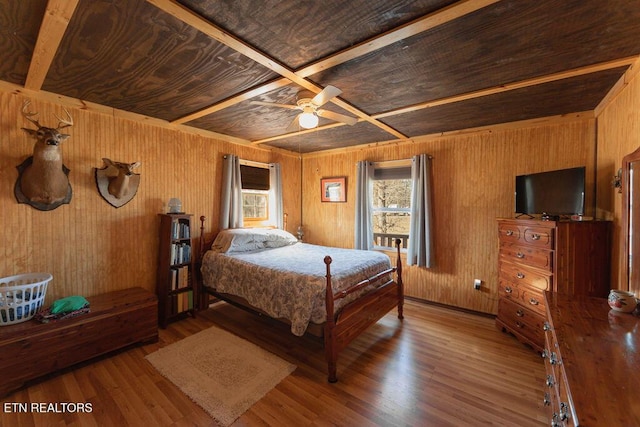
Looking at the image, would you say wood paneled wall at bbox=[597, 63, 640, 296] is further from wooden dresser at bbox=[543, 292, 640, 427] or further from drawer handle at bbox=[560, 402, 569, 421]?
drawer handle at bbox=[560, 402, 569, 421]

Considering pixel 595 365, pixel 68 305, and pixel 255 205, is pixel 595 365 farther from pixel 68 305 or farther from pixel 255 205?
pixel 255 205

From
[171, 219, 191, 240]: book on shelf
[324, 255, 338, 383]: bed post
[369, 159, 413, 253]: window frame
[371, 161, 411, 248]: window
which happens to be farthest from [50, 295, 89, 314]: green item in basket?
[371, 161, 411, 248]: window

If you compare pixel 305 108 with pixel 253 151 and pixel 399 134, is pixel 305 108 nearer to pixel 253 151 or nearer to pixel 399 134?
pixel 399 134

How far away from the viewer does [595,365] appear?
40.6 inches

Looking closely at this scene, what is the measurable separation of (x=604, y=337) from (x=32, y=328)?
382cm

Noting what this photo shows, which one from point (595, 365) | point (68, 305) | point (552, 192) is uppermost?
point (552, 192)

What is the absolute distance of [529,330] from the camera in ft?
8.78

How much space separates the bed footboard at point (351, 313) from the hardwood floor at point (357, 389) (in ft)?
0.82

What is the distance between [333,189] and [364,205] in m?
0.79

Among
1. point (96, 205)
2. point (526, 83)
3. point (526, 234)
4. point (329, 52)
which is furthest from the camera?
point (96, 205)

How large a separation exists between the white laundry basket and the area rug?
41.3 inches

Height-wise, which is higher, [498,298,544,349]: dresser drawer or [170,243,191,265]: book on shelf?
[170,243,191,265]: book on shelf

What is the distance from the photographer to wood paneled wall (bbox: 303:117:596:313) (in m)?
3.07

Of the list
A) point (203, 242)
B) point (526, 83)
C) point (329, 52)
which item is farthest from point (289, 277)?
point (526, 83)
